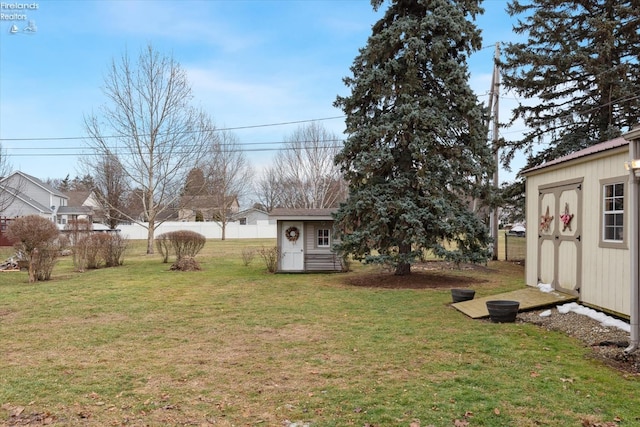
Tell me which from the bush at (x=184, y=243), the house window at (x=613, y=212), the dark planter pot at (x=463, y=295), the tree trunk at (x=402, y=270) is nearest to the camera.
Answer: the house window at (x=613, y=212)

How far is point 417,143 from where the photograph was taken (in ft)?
40.9

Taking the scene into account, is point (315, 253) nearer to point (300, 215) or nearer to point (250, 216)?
point (300, 215)

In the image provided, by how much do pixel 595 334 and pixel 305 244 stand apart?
35.8ft

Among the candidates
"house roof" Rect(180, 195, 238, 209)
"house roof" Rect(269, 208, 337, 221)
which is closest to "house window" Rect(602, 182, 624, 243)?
"house roof" Rect(269, 208, 337, 221)

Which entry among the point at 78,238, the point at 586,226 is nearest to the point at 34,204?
the point at 78,238

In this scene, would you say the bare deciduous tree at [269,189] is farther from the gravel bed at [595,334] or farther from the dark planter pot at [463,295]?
the gravel bed at [595,334]

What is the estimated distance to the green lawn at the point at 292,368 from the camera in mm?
4016

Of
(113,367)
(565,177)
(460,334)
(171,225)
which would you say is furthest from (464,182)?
(171,225)

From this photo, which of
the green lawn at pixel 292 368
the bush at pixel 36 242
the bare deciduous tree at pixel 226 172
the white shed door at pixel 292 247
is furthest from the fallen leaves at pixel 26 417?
the bare deciduous tree at pixel 226 172

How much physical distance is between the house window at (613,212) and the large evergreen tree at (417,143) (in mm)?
4795

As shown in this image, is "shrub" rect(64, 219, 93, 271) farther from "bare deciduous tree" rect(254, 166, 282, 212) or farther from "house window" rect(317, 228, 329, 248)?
"bare deciduous tree" rect(254, 166, 282, 212)

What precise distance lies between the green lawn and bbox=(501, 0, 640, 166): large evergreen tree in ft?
35.2

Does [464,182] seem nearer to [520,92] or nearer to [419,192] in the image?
[419,192]

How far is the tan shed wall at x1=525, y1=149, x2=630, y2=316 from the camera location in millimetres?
7062
